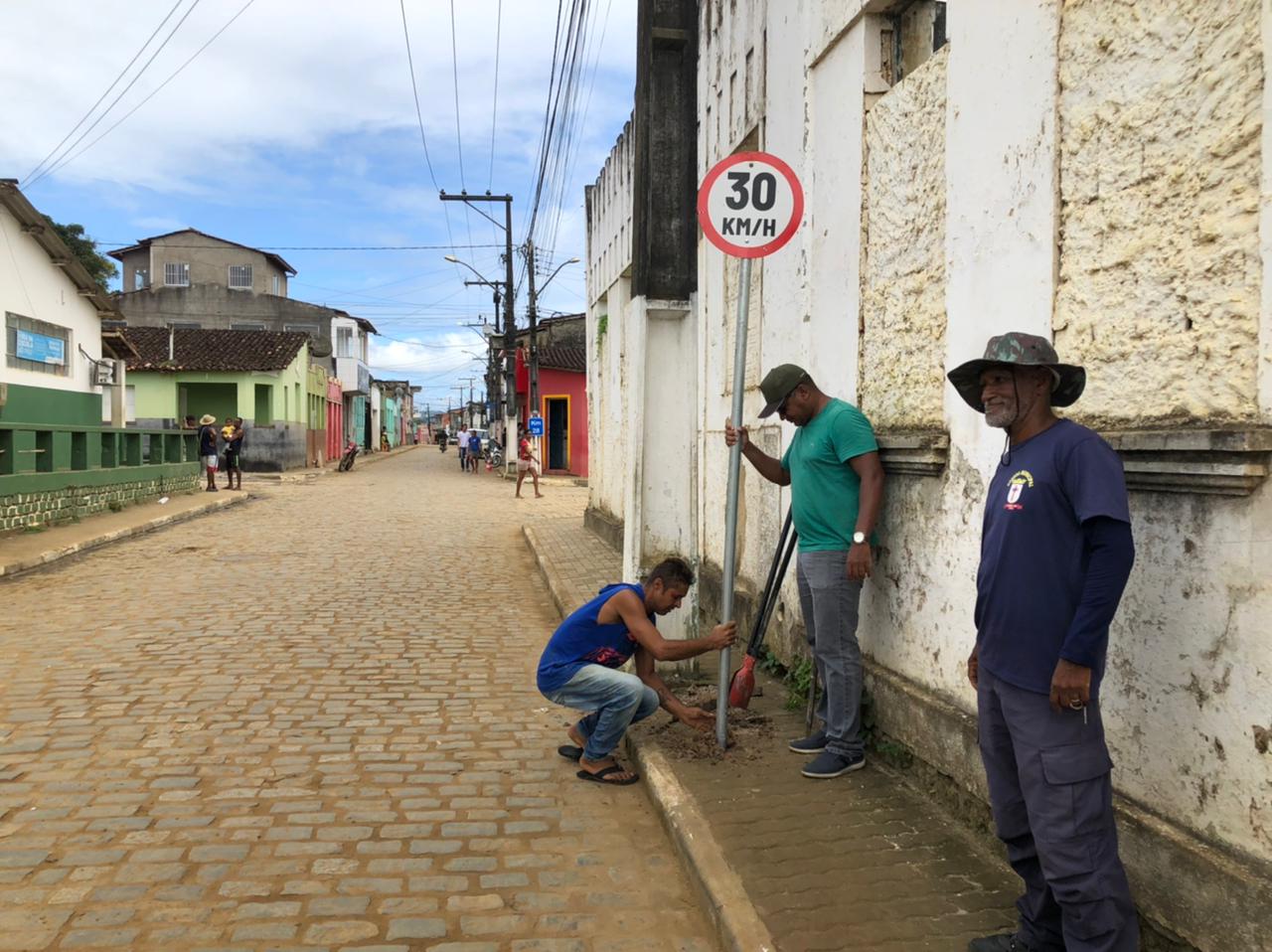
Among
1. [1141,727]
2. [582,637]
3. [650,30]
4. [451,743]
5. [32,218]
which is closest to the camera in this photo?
[1141,727]

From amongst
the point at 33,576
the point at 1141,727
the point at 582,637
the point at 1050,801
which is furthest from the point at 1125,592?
the point at 33,576

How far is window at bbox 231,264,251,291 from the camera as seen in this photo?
166 feet

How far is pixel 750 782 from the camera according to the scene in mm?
4516

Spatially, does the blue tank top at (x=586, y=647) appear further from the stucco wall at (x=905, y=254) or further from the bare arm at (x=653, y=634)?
the stucco wall at (x=905, y=254)

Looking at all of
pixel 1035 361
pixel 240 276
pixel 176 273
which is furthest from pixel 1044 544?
pixel 176 273

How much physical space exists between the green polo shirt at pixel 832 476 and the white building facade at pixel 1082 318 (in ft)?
0.74

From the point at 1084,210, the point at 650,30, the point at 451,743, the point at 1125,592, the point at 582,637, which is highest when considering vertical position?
the point at 650,30

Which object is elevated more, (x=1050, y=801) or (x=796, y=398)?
(x=796, y=398)

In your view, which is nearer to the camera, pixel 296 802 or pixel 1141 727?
pixel 1141 727

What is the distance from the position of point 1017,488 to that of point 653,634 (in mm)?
2237

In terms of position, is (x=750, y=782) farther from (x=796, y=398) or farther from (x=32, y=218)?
(x=32, y=218)

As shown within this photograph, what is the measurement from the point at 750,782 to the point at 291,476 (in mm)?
30957

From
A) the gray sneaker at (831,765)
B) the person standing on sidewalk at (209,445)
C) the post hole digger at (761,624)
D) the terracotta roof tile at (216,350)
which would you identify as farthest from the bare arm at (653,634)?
the terracotta roof tile at (216,350)

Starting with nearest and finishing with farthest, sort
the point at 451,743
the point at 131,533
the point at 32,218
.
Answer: the point at 451,743
the point at 131,533
the point at 32,218
